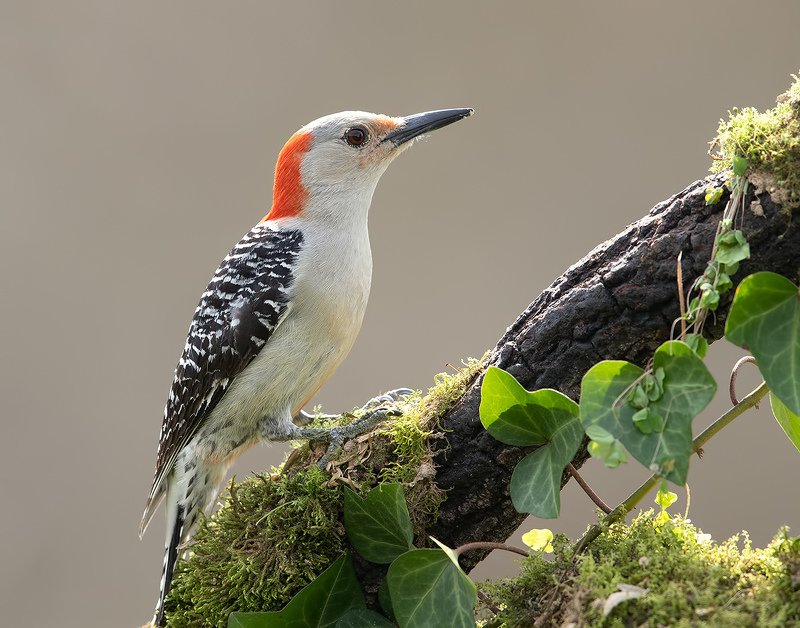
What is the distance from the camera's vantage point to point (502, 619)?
1.39 metres

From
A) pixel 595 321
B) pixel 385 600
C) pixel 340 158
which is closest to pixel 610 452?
pixel 595 321

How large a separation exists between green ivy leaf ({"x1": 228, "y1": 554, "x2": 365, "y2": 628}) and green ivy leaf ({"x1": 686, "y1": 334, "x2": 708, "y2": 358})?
2.45 feet

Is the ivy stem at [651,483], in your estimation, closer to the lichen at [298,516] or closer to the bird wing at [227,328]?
the lichen at [298,516]

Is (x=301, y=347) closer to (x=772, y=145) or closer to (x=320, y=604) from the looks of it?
(x=320, y=604)

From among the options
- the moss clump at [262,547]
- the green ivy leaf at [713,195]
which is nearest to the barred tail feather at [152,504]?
the moss clump at [262,547]

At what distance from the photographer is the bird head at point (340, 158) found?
249 centimetres

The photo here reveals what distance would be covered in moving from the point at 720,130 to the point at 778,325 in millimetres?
382

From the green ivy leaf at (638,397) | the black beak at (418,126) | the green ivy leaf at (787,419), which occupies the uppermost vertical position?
the black beak at (418,126)

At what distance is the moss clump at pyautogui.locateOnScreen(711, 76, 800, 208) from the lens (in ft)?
4.00

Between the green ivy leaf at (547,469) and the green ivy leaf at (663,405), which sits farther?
the green ivy leaf at (547,469)

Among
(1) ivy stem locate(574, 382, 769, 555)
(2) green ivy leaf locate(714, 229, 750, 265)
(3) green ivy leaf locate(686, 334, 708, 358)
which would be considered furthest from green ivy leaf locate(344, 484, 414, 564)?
(2) green ivy leaf locate(714, 229, 750, 265)

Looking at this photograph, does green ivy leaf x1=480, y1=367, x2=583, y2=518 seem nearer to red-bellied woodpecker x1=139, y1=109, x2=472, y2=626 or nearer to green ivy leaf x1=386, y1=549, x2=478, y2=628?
green ivy leaf x1=386, y1=549, x2=478, y2=628

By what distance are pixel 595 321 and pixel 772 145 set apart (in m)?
0.40

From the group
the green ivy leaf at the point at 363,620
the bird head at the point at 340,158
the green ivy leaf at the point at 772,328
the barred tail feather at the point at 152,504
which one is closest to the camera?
the green ivy leaf at the point at 772,328
